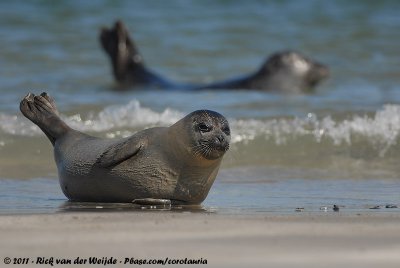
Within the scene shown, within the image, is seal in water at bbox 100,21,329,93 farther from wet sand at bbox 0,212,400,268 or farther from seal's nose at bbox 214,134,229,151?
wet sand at bbox 0,212,400,268

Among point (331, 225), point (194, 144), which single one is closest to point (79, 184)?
point (194, 144)

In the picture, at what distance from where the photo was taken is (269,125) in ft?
27.4

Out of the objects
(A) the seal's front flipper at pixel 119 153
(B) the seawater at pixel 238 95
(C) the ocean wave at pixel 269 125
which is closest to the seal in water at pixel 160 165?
(A) the seal's front flipper at pixel 119 153

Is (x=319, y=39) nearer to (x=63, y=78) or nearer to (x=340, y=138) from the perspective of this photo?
(x=63, y=78)

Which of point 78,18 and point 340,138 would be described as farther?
point 78,18

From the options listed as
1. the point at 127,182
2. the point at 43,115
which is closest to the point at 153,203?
the point at 127,182

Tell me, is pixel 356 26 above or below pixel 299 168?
above

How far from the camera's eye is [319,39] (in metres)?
15.5

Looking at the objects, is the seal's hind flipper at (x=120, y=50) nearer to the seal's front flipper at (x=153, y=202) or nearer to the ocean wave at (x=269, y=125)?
the ocean wave at (x=269, y=125)

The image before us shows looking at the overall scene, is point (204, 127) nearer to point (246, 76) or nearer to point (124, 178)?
point (124, 178)

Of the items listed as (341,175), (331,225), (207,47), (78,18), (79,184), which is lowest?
(331,225)

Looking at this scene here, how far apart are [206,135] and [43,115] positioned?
1110 millimetres

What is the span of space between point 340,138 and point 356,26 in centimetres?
841

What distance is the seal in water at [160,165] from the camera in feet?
18.1
